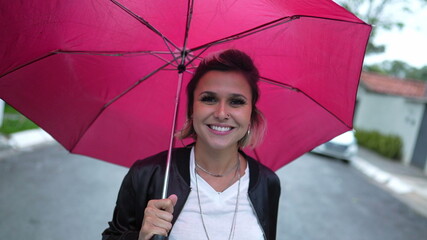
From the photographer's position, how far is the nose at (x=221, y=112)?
180 cm

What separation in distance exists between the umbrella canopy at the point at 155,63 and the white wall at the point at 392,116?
634 inches

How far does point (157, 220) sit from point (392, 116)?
20965 millimetres

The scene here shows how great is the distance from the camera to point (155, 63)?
2.25 m

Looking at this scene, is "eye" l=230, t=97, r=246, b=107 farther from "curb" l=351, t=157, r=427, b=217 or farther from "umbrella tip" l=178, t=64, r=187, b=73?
"curb" l=351, t=157, r=427, b=217

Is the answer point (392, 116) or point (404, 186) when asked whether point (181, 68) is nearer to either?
point (404, 186)

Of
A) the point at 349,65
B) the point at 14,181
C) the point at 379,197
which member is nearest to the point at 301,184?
the point at 379,197

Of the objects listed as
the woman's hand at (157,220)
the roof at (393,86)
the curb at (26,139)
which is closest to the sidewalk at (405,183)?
the woman's hand at (157,220)

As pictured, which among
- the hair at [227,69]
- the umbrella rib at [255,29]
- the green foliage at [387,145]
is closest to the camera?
the umbrella rib at [255,29]

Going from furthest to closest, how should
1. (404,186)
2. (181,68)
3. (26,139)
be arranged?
(404,186) → (26,139) → (181,68)

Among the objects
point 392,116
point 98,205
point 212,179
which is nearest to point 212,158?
point 212,179

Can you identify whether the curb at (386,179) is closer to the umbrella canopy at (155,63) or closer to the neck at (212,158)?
the umbrella canopy at (155,63)

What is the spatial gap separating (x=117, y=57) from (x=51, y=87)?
1.39 feet

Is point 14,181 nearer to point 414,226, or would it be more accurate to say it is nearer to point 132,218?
point 132,218

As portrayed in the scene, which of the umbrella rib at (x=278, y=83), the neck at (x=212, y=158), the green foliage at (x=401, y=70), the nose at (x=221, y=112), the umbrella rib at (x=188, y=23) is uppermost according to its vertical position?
the green foliage at (x=401, y=70)
